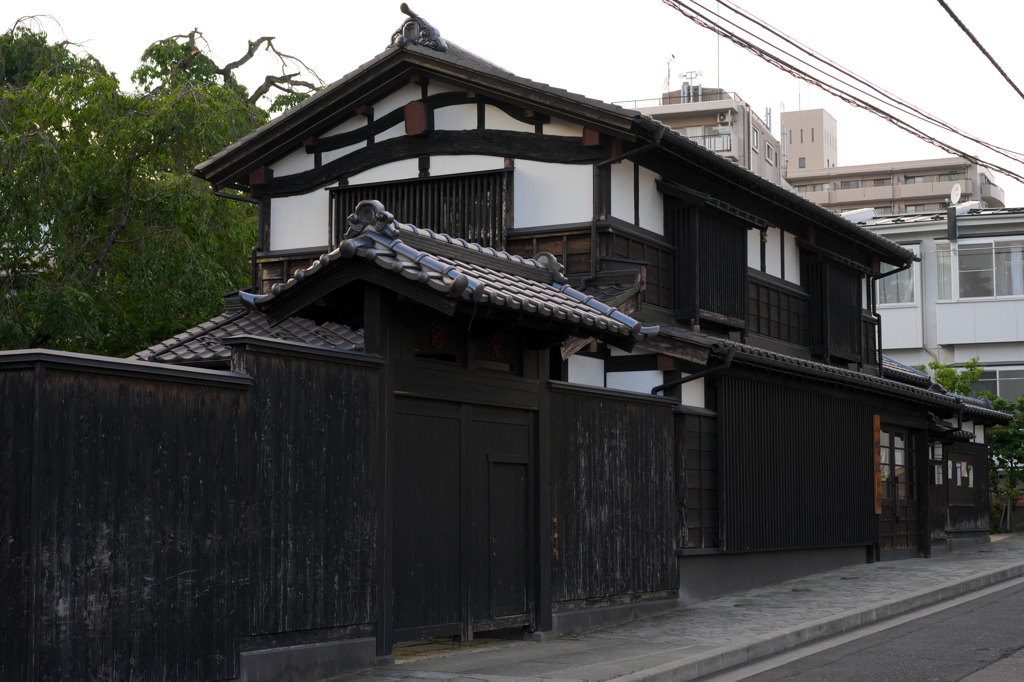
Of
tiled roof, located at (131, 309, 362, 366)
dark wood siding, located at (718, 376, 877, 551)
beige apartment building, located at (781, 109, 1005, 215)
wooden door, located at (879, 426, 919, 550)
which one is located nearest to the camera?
tiled roof, located at (131, 309, 362, 366)

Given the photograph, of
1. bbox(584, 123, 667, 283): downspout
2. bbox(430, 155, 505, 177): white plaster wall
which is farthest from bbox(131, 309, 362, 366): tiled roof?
bbox(584, 123, 667, 283): downspout

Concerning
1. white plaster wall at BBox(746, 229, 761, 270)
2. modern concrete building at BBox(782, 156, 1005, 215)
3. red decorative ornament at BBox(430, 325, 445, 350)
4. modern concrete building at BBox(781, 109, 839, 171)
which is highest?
modern concrete building at BBox(781, 109, 839, 171)

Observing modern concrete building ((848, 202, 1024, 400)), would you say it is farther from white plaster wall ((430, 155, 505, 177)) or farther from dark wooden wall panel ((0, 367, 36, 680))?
dark wooden wall panel ((0, 367, 36, 680))

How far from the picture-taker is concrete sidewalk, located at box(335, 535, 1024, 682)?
9.80 metres

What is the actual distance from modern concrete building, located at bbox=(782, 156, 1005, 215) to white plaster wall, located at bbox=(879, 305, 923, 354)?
148ft

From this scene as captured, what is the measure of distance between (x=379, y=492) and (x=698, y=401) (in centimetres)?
743

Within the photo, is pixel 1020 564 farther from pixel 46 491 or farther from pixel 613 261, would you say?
pixel 46 491

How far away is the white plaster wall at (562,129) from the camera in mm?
16281

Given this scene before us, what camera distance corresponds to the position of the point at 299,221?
18359 millimetres

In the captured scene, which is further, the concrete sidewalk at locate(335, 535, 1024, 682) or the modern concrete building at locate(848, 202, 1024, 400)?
the modern concrete building at locate(848, 202, 1024, 400)

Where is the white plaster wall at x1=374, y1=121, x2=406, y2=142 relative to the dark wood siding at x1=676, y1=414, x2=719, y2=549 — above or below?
above

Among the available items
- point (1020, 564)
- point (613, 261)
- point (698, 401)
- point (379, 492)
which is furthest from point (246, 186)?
point (1020, 564)

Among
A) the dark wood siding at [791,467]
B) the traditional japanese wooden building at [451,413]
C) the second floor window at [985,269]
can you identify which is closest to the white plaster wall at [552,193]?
the traditional japanese wooden building at [451,413]

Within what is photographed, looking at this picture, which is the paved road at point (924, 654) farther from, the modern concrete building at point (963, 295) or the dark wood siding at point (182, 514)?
the modern concrete building at point (963, 295)
